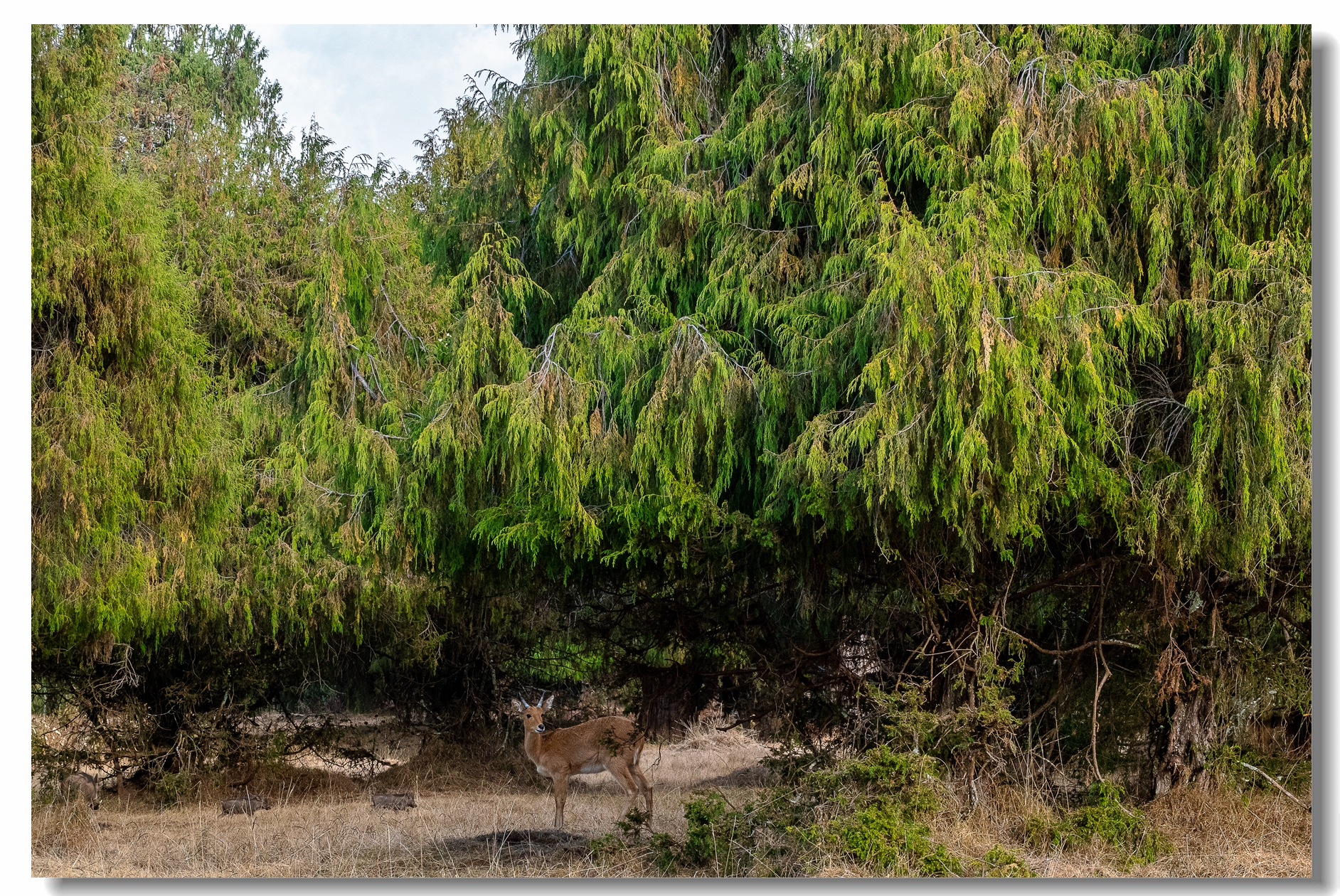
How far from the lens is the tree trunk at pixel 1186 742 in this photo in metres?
8.21

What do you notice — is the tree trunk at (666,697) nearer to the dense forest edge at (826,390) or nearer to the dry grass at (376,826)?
the dense forest edge at (826,390)

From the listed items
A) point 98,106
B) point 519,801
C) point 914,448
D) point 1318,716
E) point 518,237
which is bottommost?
point 519,801

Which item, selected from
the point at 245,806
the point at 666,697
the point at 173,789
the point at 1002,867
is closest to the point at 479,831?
the point at 666,697

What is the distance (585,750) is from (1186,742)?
184 inches

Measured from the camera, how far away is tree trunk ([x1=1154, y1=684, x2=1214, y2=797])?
8211 millimetres

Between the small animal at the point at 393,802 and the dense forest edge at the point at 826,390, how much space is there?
9.98 ft

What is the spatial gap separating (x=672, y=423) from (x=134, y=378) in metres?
3.45

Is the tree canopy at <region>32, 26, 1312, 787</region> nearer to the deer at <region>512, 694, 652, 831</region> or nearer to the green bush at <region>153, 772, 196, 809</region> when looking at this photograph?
the deer at <region>512, 694, 652, 831</region>

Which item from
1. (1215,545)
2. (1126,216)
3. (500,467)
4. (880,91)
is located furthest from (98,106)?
(1215,545)

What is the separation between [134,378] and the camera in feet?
24.5

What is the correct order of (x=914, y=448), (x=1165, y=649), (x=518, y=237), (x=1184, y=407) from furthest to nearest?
(x=518, y=237) < (x=1165, y=649) < (x=1184, y=407) < (x=914, y=448)

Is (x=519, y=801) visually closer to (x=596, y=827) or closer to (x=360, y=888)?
(x=596, y=827)

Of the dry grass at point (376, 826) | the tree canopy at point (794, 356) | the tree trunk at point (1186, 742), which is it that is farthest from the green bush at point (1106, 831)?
the dry grass at point (376, 826)

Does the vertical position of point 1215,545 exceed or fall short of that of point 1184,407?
Result: it falls short
